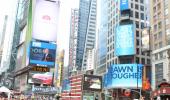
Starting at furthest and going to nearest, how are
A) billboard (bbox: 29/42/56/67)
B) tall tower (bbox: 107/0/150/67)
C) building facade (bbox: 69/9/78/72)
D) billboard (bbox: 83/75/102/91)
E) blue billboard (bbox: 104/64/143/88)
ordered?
1. building facade (bbox: 69/9/78/72)
2. billboard (bbox: 29/42/56/67)
3. tall tower (bbox: 107/0/150/67)
4. blue billboard (bbox: 104/64/143/88)
5. billboard (bbox: 83/75/102/91)

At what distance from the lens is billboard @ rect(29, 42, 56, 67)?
114 meters

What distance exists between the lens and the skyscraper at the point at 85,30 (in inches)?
6659

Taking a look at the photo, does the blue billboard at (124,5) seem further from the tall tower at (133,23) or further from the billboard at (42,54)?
the billboard at (42,54)

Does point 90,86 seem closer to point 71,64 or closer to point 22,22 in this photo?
point 22,22

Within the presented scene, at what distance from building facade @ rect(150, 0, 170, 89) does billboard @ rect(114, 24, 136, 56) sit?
12.4 m

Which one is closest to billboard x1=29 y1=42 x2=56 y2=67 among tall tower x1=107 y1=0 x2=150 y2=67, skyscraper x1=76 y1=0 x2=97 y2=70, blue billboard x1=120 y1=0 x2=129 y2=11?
tall tower x1=107 y1=0 x2=150 y2=67

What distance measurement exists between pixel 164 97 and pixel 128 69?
49143 mm

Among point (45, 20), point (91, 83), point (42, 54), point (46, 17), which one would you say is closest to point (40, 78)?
point (42, 54)

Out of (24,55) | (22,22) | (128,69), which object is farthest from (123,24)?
(22,22)

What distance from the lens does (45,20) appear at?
123 m

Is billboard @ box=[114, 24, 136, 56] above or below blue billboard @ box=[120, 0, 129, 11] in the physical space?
below

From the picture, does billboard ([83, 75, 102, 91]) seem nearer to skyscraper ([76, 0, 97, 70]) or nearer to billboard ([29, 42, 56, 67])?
billboard ([29, 42, 56, 67])

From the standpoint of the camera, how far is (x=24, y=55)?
405ft

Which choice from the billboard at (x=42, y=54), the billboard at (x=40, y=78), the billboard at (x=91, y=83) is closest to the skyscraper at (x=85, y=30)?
the billboard at (x=42, y=54)
